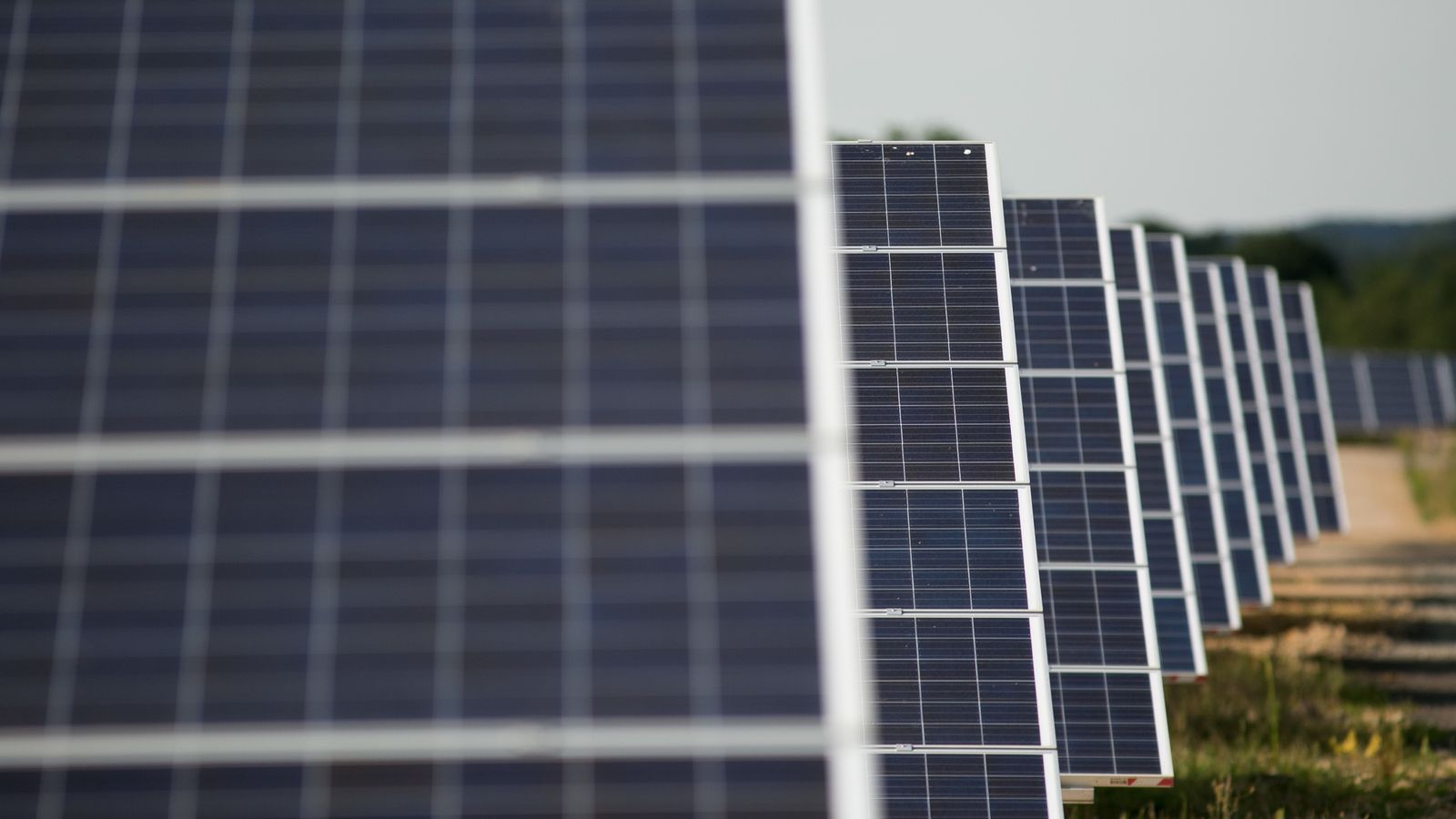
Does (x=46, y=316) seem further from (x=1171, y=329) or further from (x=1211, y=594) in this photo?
(x=1171, y=329)

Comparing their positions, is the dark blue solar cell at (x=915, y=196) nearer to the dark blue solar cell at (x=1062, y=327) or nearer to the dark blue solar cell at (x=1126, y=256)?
the dark blue solar cell at (x=1062, y=327)

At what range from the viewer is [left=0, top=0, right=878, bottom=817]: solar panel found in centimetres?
650

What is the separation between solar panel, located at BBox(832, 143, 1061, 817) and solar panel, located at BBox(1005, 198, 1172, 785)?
1943 millimetres

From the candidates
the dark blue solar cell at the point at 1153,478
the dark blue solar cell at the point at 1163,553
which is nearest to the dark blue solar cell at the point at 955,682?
the dark blue solar cell at the point at 1163,553

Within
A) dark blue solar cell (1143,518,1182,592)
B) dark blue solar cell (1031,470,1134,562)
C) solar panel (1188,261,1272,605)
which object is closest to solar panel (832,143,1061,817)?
dark blue solar cell (1031,470,1134,562)

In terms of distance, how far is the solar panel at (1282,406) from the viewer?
2858cm

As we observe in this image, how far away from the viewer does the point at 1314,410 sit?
32.1 meters

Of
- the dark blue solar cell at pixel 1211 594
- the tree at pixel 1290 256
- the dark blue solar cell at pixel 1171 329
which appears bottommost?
the dark blue solar cell at pixel 1211 594

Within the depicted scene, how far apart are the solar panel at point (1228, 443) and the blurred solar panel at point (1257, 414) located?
0.66 m

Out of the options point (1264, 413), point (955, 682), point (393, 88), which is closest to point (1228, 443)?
point (1264, 413)

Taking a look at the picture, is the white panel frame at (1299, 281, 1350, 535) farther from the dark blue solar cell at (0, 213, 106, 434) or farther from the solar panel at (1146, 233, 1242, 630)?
the dark blue solar cell at (0, 213, 106, 434)

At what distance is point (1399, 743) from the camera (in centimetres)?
1791

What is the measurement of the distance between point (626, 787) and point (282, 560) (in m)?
2.23

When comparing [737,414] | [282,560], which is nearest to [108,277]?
[282,560]
